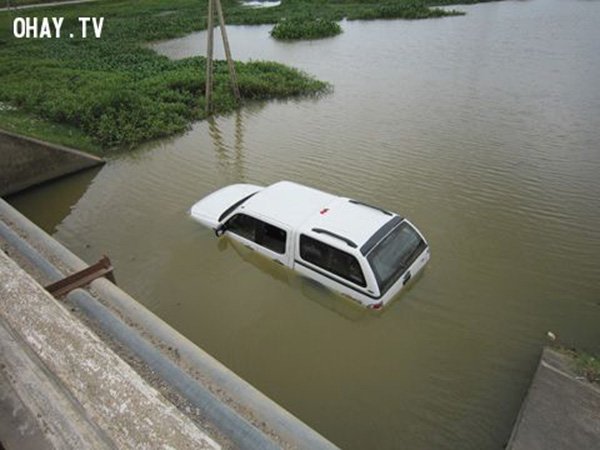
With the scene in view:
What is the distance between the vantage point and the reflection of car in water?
6344 mm

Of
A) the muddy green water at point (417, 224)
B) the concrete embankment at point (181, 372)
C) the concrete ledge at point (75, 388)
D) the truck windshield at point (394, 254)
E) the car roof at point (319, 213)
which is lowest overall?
the muddy green water at point (417, 224)

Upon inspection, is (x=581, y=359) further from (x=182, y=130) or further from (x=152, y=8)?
(x=152, y=8)

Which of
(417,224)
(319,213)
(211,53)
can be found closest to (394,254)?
(319,213)

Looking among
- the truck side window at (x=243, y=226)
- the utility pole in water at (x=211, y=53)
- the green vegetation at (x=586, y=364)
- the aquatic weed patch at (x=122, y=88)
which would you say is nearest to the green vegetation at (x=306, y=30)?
the aquatic weed patch at (x=122, y=88)

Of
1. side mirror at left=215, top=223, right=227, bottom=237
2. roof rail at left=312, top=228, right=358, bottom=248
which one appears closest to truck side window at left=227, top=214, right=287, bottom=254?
side mirror at left=215, top=223, right=227, bottom=237

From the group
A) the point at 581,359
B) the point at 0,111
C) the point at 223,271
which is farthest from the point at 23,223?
the point at 0,111

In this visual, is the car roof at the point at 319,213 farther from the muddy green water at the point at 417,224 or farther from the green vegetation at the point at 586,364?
the green vegetation at the point at 586,364

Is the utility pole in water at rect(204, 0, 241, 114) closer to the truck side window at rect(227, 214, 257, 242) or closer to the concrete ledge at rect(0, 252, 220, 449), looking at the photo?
the truck side window at rect(227, 214, 257, 242)

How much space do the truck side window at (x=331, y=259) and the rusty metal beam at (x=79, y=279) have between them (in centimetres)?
308

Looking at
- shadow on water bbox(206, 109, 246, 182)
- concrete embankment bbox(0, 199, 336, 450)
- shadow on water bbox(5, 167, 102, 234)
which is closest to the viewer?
concrete embankment bbox(0, 199, 336, 450)

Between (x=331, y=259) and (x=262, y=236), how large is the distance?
→ 1.57 meters

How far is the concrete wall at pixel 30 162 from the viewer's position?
36.9 feet

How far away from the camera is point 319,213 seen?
7148 mm

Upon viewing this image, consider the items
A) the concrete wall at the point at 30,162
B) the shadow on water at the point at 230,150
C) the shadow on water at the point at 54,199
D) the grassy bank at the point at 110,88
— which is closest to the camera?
the shadow on water at the point at 54,199
